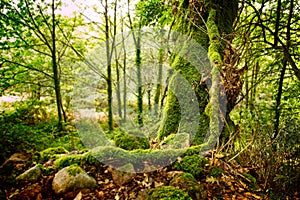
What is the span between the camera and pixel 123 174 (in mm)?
2656

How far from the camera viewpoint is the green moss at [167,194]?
Answer: 206cm

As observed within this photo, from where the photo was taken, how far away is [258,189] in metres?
2.72

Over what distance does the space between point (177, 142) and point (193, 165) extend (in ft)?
2.63

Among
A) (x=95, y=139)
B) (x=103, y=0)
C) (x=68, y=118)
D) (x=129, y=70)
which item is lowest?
(x=95, y=139)

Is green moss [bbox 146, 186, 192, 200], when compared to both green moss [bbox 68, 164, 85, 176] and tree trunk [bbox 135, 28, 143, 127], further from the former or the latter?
tree trunk [bbox 135, 28, 143, 127]

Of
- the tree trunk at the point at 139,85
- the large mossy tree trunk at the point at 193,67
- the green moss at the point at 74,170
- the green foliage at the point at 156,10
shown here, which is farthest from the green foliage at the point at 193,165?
the tree trunk at the point at 139,85

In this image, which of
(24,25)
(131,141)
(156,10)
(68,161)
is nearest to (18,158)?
(68,161)

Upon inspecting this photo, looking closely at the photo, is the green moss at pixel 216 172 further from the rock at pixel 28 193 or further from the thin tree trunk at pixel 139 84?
the thin tree trunk at pixel 139 84

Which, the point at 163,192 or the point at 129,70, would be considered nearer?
the point at 163,192

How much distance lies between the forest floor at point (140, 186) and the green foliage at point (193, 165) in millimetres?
75

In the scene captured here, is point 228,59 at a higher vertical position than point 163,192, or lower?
higher

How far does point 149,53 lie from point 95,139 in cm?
586

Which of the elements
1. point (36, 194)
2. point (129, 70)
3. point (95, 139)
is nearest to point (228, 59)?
point (36, 194)

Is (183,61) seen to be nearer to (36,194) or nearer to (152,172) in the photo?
(152,172)
